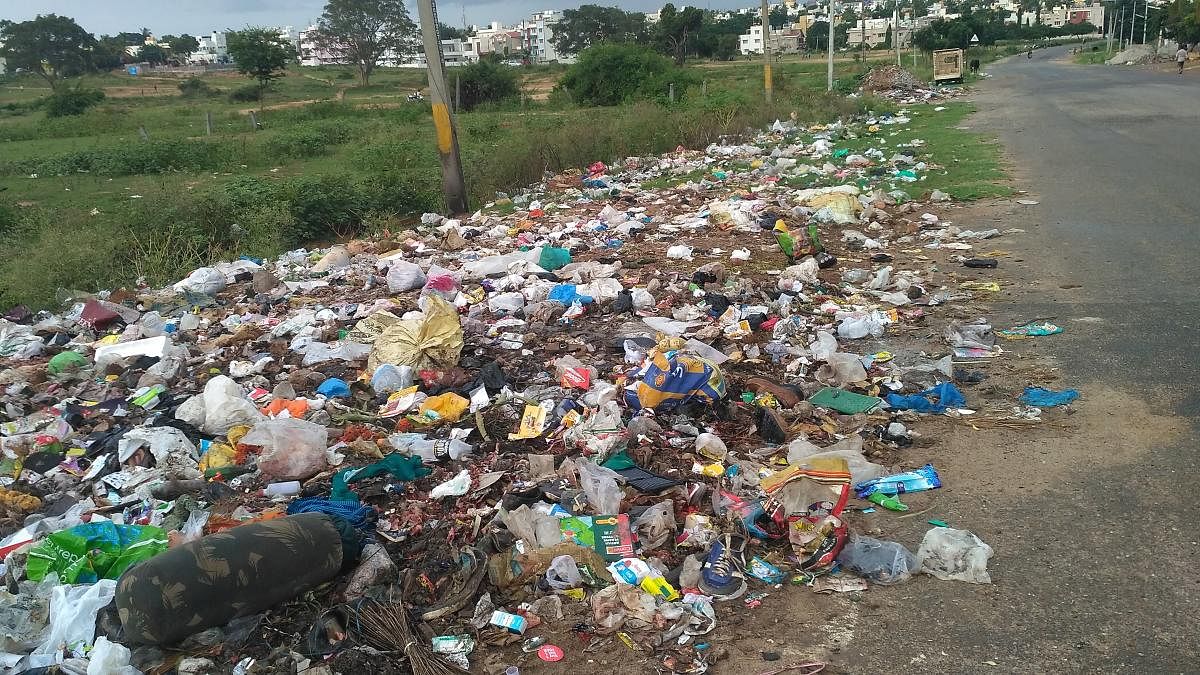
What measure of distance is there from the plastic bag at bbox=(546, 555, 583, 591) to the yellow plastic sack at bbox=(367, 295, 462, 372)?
2.31m

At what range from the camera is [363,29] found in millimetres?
58438

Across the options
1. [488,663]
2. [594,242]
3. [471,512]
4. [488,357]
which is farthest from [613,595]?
[594,242]

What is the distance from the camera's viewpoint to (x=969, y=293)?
5578 mm

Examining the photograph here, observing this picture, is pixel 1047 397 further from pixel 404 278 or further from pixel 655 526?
pixel 404 278

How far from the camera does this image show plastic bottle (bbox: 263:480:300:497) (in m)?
3.55

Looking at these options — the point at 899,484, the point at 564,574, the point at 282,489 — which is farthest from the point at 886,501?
the point at 282,489

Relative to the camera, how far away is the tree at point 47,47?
43.7 m

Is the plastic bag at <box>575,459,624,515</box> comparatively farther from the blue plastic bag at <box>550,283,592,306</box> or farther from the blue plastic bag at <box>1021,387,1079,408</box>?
the blue plastic bag at <box>550,283,592,306</box>

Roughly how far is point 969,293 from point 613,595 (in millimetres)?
4032

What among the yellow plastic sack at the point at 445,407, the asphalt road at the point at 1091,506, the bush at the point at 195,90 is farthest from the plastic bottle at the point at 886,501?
the bush at the point at 195,90

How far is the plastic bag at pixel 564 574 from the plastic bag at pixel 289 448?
1503 millimetres

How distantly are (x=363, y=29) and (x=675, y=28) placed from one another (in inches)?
976

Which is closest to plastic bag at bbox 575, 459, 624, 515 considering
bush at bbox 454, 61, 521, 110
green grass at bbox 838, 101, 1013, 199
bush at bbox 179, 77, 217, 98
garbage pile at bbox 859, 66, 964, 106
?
green grass at bbox 838, 101, 1013, 199

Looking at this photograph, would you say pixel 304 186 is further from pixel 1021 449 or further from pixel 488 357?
pixel 1021 449
